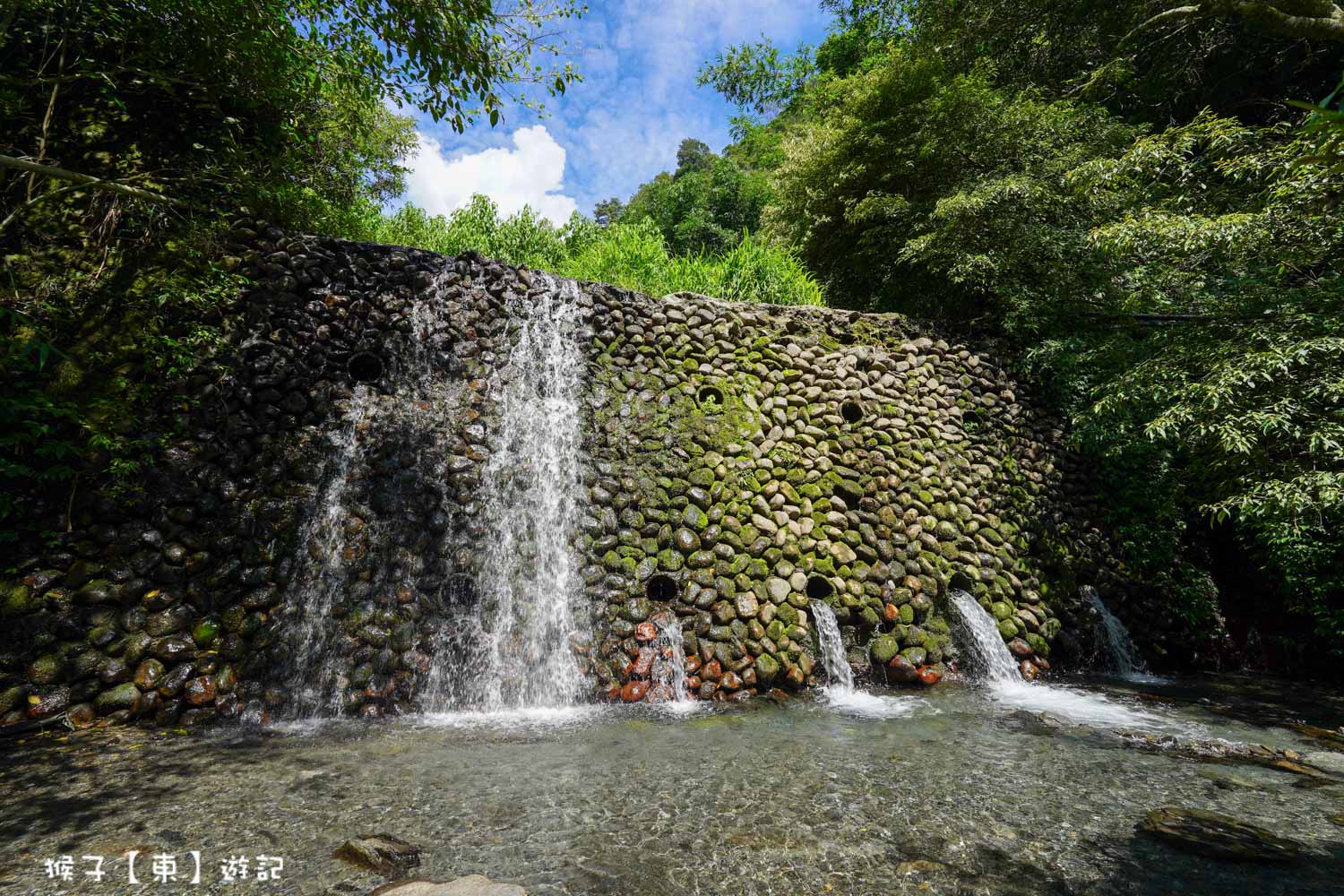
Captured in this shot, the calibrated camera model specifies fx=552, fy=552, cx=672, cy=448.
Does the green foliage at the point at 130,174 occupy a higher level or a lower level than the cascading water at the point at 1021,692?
higher

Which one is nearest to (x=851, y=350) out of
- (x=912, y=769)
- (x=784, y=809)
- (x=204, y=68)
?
(x=912, y=769)

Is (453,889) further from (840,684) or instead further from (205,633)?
(840,684)

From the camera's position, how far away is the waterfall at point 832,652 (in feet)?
18.1

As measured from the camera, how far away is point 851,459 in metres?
6.91

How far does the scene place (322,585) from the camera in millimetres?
4672

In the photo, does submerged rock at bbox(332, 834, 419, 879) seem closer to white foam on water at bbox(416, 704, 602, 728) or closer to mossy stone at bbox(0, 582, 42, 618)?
white foam on water at bbox(416, 704, 602, 728)

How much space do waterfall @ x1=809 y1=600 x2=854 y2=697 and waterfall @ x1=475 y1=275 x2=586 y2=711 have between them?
97.8 inches

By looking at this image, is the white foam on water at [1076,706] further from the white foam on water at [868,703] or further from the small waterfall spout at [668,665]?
the small waterfall spout at [668,665]

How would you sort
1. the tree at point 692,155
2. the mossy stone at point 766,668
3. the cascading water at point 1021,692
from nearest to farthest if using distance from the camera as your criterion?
1. the cascading water at point 1021,692
2. the mossy stone at point 766,668
3. the tree at point 692,155

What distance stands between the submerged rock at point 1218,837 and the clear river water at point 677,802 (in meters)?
0.07

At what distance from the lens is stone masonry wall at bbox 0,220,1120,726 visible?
163 inches

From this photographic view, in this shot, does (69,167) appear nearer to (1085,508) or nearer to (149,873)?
(149,873)

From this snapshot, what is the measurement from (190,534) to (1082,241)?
33.1 feet

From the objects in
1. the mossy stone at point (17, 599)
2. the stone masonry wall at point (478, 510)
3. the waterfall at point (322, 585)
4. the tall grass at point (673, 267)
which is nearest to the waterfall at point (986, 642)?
the stone masonry wall at point (478, 510)
